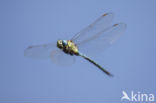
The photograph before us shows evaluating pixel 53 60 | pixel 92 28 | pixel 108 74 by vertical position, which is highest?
pixel 92 28

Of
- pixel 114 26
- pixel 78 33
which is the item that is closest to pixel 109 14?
pixel 114 26

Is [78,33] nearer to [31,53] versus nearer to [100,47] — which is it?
[100,47]

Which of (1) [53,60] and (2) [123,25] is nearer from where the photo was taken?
(2) [123,25]
